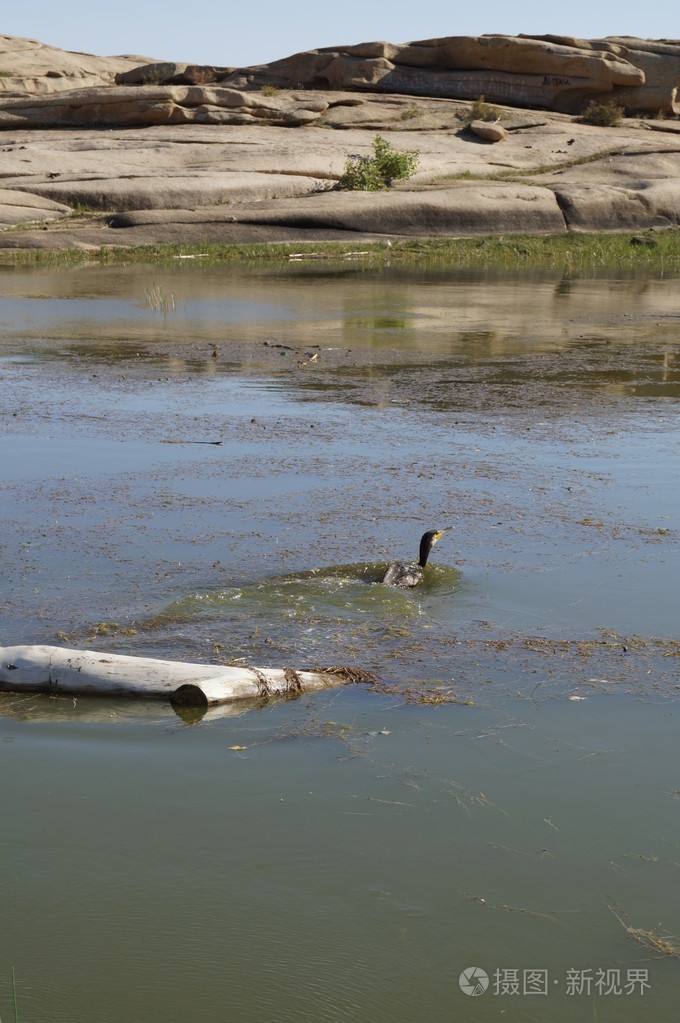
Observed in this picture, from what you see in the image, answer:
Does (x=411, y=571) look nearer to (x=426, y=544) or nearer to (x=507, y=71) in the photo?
(x=426, y=544)

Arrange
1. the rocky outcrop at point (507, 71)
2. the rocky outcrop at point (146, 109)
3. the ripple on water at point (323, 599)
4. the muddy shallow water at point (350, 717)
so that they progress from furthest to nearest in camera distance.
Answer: the rocky outcrop at point (507, 71) < the rocky outcrop at point (146, 109) < the ripple on water at point (323, 599) < the muddy shallow water at point (350, 717)

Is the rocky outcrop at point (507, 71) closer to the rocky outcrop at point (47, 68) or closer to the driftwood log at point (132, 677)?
the rocky outcrop at point (47, 68)

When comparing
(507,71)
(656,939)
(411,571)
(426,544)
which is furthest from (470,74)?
(656,939)

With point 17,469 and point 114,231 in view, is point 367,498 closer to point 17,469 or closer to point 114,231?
point 17,469

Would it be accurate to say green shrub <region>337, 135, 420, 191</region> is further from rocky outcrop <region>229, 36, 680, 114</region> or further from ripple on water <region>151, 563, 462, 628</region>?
ripple on water <region>151, 563, 462, 628</region>

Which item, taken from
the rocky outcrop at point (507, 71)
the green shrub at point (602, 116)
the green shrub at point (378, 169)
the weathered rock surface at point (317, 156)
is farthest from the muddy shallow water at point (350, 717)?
the rocky outcrop at point (507, 71)

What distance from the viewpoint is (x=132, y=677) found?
4.41m

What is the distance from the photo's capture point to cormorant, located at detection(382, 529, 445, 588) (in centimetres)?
562

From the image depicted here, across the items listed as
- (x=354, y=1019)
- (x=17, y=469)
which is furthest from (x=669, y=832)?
(x=17, y=469)

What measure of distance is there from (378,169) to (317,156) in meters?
2.03

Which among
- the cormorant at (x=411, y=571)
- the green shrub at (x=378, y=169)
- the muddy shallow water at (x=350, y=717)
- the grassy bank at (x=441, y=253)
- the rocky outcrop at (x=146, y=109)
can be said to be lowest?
the muddy shallow water at (x=350, y=717)

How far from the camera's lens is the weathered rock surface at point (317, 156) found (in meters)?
26.9

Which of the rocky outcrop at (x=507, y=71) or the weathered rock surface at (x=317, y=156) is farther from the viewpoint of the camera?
the rocky outcrop at (x=507, y=71)

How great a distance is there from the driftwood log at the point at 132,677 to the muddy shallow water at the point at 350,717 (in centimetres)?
8
